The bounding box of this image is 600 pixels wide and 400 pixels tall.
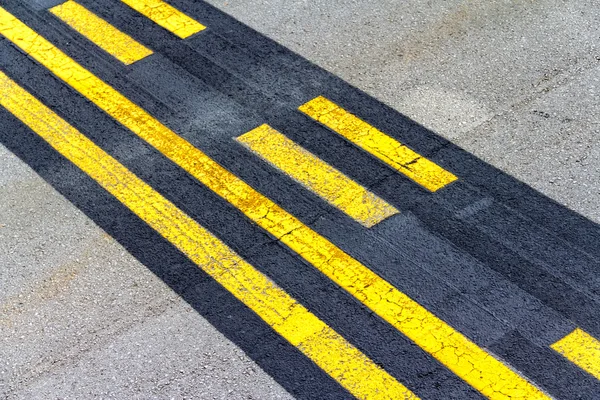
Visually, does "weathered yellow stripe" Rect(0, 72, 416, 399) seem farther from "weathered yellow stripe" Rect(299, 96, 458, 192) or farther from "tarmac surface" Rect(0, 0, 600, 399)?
"weathered yellow stripe" Rect(299, 96, 458, 192)

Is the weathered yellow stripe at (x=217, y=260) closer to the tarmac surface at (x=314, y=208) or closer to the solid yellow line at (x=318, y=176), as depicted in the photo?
the tarmac surface at (x=314, y=208)

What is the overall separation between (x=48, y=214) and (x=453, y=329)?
2.49 m

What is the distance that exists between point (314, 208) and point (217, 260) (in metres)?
0.69

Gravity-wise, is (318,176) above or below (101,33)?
below

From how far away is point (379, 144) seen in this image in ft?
18.7

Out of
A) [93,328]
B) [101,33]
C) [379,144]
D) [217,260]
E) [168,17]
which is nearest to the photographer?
[93,328]

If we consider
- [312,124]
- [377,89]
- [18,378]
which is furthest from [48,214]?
[377,89]

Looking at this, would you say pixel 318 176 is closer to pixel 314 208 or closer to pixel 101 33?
pixel 314 208

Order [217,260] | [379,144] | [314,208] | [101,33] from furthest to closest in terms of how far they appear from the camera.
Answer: [101,33], [379,144], [314,208], [217,260]

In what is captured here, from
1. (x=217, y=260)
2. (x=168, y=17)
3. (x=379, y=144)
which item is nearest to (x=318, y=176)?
(x=379, y=144)

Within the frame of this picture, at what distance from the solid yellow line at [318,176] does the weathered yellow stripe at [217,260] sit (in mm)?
709

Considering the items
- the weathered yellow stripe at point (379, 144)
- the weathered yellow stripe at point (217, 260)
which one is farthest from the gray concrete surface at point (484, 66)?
the weathered yellow stripe at point (217, 260)

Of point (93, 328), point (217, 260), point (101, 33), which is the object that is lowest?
point (93, 328)

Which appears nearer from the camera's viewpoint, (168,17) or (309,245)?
Answer: (309,245)
